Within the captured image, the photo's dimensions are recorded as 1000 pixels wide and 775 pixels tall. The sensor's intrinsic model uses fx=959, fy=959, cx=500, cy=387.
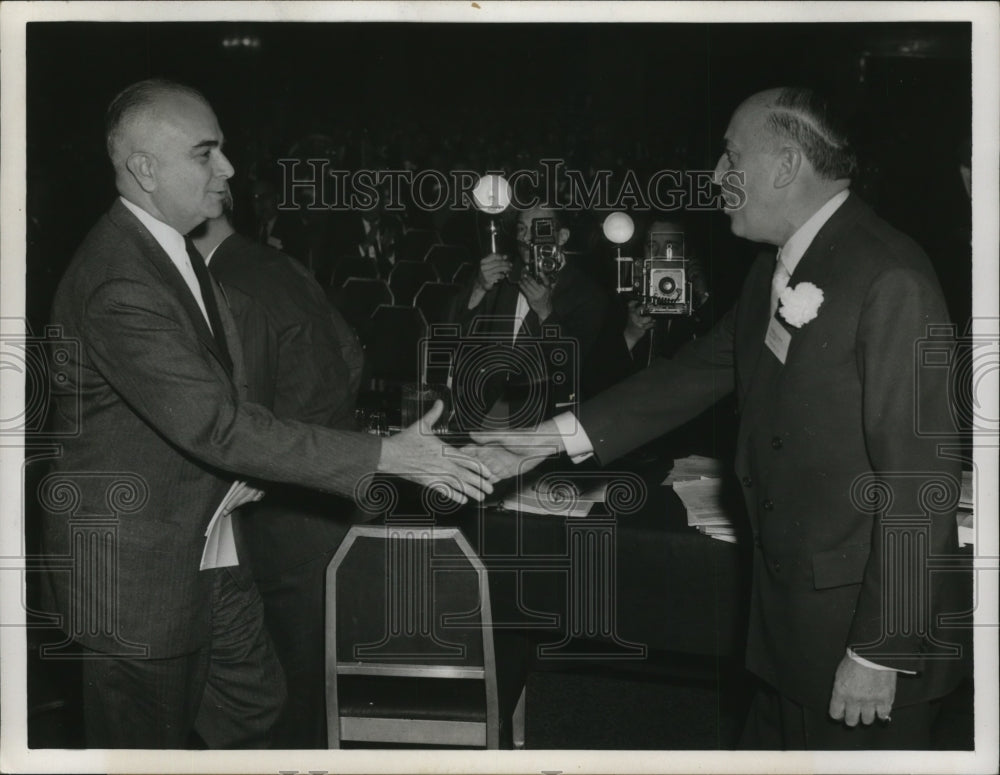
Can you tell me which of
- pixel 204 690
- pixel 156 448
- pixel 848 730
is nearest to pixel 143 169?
pixel 156 448

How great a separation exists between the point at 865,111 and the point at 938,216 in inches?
19.9

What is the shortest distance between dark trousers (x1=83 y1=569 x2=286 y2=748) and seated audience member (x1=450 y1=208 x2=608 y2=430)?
102 centimetres

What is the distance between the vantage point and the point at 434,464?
2.27m

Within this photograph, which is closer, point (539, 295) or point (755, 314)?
point (755, 314)

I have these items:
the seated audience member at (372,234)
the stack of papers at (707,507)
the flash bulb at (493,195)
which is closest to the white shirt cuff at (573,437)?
the stack of papers at (707,507)

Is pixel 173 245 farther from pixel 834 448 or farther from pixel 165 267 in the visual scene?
pixel 834 448

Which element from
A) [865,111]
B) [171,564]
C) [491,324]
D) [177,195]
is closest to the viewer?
[171,564]

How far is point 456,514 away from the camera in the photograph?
257cm

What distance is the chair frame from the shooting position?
7.22 ft

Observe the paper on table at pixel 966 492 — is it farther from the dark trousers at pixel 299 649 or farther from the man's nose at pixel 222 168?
the man's nose at pixel 222 168

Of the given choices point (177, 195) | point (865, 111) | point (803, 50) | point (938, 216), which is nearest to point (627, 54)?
point (803, 50)

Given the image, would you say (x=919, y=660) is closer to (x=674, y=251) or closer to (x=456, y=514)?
(x=456, y=514)

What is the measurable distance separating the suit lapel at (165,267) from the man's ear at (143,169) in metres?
0.08

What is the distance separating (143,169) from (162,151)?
64 mm
